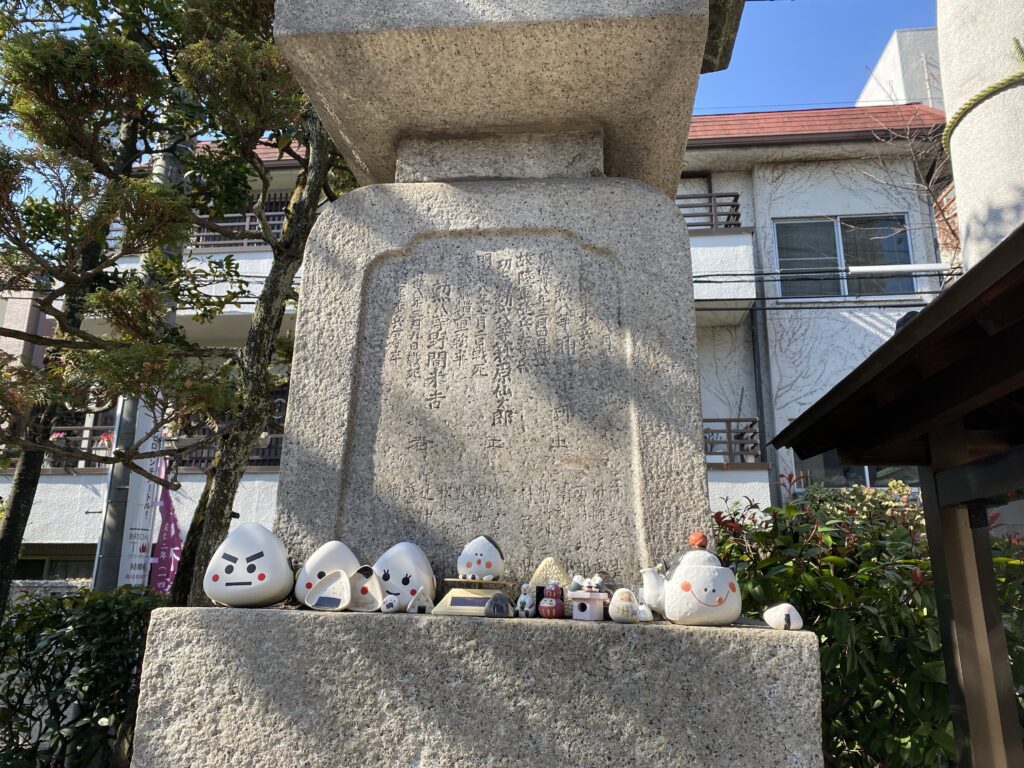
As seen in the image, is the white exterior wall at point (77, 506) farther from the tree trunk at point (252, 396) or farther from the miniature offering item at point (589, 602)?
the miniature offering item at point (589, 602)

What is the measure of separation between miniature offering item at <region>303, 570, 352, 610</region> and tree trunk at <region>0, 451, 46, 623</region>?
12.6 ft

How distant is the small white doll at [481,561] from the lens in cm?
194

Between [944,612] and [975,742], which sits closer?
[975,742]

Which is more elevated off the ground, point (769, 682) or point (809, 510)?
point (809, 510)

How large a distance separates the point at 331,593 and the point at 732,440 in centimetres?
865

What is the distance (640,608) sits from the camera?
5.76ft

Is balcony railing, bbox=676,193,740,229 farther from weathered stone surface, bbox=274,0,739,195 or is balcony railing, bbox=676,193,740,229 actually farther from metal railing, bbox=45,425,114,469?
metal railing, bbox=45,425,114,469

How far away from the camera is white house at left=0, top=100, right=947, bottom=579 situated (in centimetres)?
1041

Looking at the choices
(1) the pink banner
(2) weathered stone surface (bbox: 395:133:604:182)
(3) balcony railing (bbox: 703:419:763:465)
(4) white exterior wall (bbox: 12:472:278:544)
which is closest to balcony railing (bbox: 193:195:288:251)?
(4) white exterior wall (bbox: 12:472:278:544)

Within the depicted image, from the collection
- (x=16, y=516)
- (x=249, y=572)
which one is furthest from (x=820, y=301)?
(x=249, y=572)

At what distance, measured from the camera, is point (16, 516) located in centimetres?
488

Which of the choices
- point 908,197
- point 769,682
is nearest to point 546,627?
point 769,682

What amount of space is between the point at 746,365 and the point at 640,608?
31.5 ft

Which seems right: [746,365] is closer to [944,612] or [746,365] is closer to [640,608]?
[944,612]
